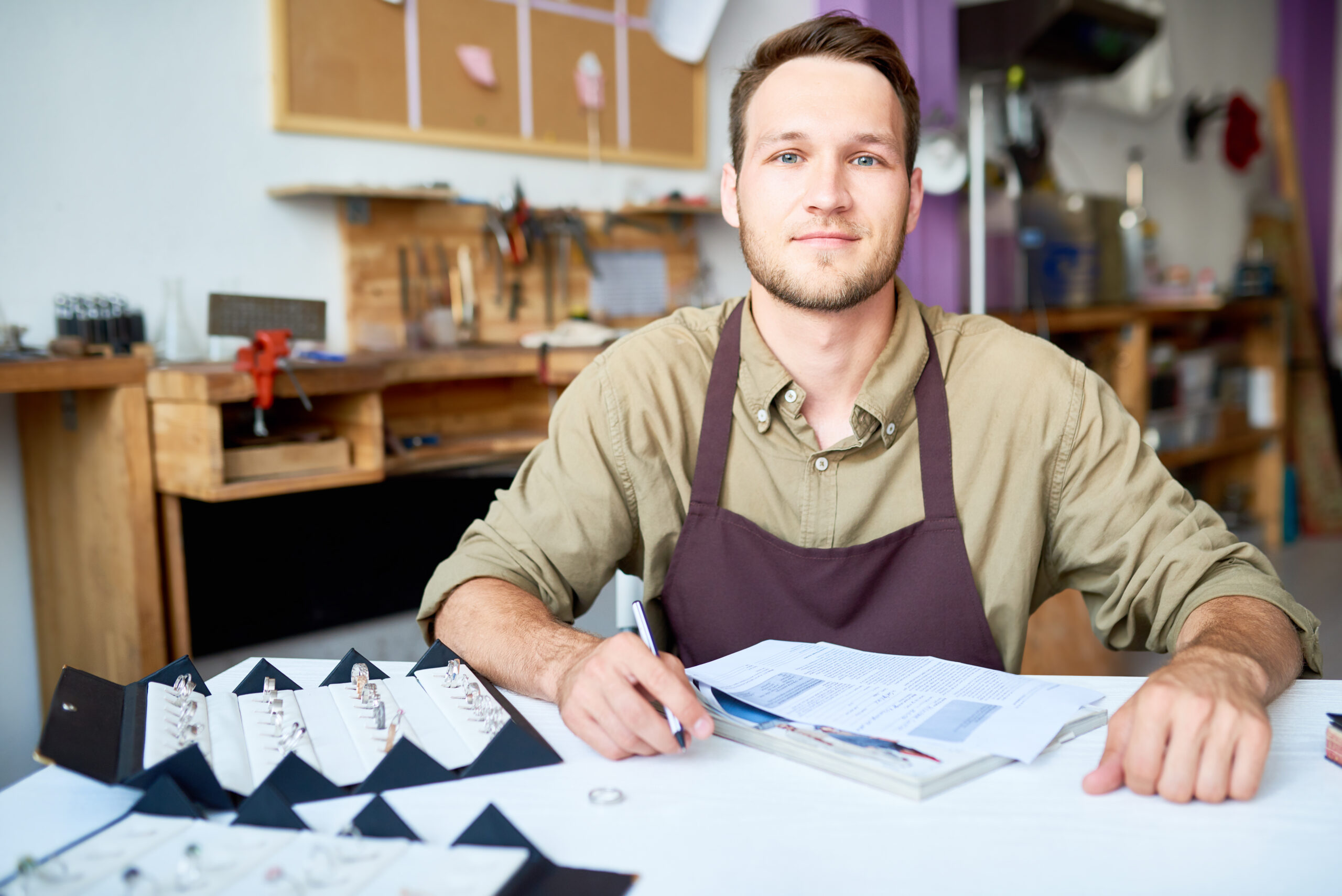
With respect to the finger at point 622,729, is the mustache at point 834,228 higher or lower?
higher

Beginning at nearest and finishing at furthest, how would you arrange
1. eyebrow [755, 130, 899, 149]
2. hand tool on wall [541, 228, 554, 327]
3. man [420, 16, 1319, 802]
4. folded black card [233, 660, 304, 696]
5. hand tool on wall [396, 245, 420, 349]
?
folded black card [233, 660, 304, 696] < man [420, 16, 1319, 802] < eyebrow [755, 130, 899, 149] < hand tool on wall [396, 245, 420, 349] < hand tool on wall [541, 228, 554, 327]

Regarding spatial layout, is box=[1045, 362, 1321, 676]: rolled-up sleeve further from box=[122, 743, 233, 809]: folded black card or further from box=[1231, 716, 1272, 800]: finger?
box=[122, 743, 233, 809]: folded black card

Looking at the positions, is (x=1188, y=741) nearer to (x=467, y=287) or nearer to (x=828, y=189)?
(x=828, y=189)

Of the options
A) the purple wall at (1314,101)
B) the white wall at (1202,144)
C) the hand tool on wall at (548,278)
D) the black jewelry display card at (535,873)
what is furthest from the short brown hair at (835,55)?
the purple wall at (1314,101)

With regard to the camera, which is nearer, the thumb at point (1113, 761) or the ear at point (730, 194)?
the thumb at point (1113, 761)

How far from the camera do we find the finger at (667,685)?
0.86m

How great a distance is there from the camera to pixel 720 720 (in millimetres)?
937

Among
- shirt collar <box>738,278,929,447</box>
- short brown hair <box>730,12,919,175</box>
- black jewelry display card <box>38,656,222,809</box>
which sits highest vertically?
short brown hair <box>730,12,919,175</box>

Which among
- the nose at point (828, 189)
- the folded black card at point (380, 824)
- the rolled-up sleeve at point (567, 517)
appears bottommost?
the folded black card at point (380, 824)

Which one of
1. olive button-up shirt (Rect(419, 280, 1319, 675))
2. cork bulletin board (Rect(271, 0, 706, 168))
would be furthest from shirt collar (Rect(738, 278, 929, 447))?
cork bulletin board (Rect(271, 0, 706, 168))

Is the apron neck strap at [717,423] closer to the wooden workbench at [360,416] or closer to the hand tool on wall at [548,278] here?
the wooden workbench at [360,416]

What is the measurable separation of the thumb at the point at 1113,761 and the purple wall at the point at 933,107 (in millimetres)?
2581

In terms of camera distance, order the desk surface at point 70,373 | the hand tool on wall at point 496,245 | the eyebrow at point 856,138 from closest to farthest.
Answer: the eyebrow at point 856,138 → the desk surface at point 70,373 → the hand tool on wall at point 496,245

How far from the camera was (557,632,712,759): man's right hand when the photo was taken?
2.86 feet
